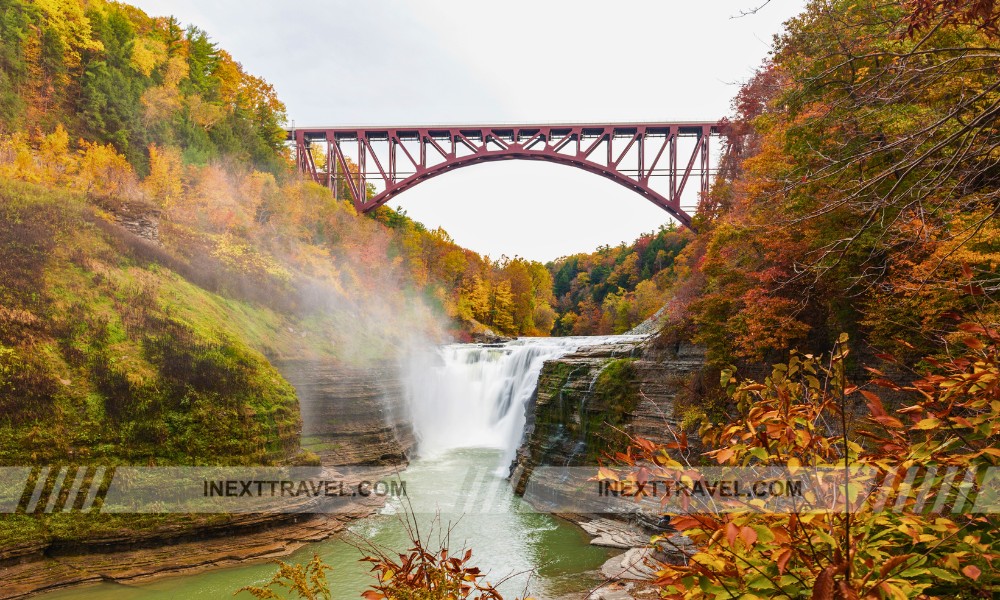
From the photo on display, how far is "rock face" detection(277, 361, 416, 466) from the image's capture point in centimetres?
1730

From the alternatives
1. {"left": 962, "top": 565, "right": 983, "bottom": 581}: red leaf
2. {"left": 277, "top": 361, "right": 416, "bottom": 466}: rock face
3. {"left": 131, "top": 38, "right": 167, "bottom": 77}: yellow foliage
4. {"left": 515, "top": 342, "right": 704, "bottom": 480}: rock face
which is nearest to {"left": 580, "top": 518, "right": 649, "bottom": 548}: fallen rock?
{"left": 515, "top": 342, "right": 704, "bottom": 480}: rock face

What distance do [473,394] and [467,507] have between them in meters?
11.4

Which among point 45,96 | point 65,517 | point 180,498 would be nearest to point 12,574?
point 65,517

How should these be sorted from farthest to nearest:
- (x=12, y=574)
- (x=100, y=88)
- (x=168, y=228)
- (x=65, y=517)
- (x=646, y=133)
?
(x=646, y=133) → (x=100, y=88) → (x=168, y=228) → (x=65, y=517) → (x=12, y=574)

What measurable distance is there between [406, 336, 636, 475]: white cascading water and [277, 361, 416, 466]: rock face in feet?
9.84

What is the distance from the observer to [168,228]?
20.3m

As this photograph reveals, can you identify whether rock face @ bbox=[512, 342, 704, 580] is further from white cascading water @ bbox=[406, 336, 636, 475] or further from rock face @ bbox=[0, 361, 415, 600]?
white cascading water @ bbox=[406, 336, 636, 475]

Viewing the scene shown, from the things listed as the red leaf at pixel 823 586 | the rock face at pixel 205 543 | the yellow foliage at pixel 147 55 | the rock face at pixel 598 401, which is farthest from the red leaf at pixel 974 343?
the yellow foliage at pixel 147 55

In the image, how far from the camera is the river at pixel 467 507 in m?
9.56

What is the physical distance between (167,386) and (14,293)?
339 cm

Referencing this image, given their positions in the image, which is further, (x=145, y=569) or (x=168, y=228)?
(x=168, y=228)

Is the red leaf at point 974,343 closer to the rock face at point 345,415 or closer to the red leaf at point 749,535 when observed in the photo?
the red leaf at point 749,535

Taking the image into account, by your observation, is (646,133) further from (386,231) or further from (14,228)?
(14,228)

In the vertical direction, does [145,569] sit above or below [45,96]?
Answer: below
